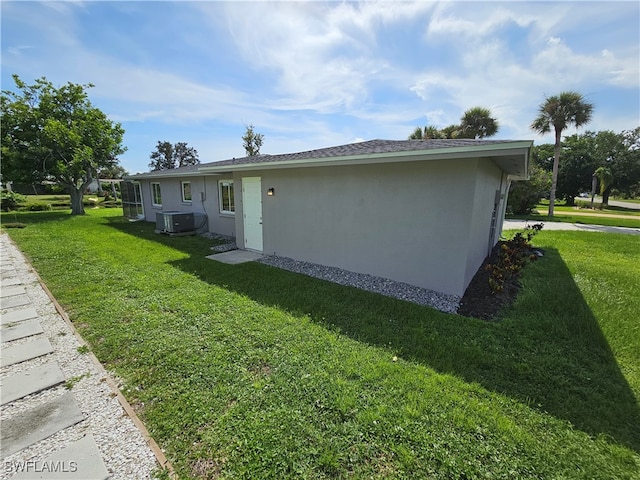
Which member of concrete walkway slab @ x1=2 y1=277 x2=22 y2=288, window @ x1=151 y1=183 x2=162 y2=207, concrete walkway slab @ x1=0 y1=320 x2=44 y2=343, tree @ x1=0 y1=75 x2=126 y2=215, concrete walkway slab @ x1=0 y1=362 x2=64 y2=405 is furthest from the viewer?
tree @ x1=0 y1=75 x2=126 y2=215

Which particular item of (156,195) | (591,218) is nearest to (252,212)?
(156,195)

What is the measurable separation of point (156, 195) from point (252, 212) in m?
9.26

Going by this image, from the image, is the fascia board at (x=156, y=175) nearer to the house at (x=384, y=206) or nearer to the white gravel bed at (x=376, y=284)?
the house at (x=384, y=206)

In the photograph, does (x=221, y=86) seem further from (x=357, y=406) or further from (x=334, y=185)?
(x=357, y=406)

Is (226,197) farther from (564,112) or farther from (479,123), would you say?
(564,112)

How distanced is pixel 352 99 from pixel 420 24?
14.3 ft

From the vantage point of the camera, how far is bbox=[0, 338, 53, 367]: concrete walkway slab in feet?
10.4

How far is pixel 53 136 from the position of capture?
1561cm

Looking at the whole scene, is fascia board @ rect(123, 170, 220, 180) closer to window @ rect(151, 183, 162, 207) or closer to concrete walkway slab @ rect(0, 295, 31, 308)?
window @ rect(151, 183, 162, 207)

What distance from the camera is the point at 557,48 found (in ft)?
21.6

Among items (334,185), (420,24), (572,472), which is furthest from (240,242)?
(572,472)

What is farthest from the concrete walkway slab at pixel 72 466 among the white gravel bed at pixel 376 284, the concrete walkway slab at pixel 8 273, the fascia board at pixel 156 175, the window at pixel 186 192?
the window at pixel 186 192

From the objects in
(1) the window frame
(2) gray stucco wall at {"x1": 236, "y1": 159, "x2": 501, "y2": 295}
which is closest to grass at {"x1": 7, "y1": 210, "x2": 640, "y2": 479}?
(2) gray stucco wall at {"x1": 236, "y1": 159, "x2": 501, "y2": 295}

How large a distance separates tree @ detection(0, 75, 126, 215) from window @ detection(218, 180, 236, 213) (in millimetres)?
11993
